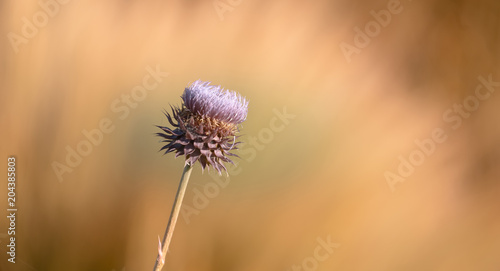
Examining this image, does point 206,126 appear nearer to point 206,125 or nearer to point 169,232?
point 206,125

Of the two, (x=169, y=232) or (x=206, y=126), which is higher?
(x=206, y=126)

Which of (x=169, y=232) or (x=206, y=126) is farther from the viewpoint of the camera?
(x=206, y=126)

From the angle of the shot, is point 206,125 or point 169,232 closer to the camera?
point 169,232

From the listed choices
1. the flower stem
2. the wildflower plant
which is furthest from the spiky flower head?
the flower stem

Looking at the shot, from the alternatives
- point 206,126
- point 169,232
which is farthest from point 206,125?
point 169,232

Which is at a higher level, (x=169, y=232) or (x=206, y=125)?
(x=206, y=125)

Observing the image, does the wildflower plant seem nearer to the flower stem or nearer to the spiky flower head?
the spiky flower head

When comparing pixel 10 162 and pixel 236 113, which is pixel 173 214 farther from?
pixel 10 162

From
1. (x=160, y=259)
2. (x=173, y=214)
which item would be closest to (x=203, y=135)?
(x=173, y=214)
